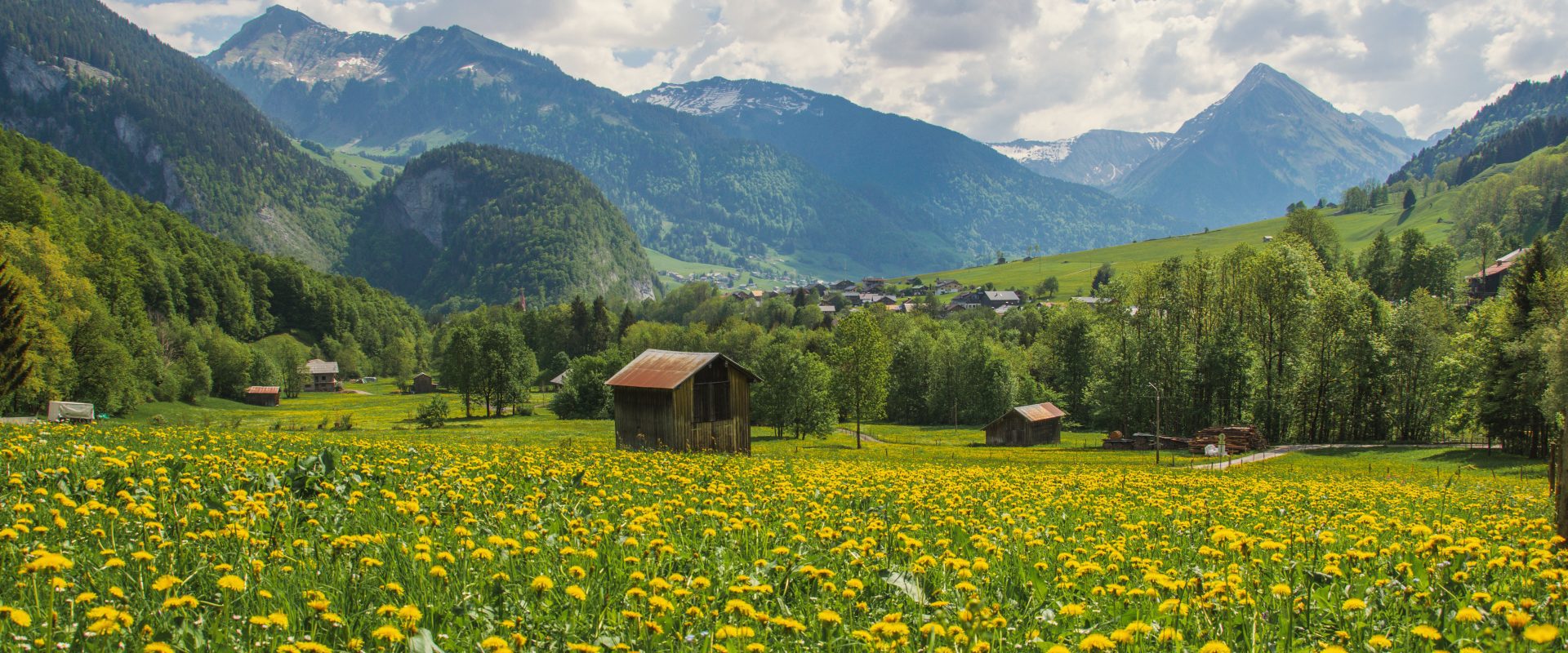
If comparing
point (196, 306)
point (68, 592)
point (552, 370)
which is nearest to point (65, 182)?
point (196, 306)

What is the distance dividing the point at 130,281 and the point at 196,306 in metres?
48.5

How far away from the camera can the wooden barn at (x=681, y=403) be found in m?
37.7

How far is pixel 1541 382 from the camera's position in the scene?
4903cm

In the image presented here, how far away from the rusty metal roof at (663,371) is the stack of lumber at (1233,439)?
40.0m

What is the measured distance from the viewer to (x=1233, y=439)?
6112 centimetres

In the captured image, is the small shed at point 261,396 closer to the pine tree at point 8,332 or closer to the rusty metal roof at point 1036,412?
the pine tree at point 8,332

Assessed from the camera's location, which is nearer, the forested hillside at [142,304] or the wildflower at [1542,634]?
the wildflower at [1542,634]

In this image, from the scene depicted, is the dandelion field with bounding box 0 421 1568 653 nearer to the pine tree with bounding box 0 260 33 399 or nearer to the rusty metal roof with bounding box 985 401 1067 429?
Result: the pine tree with bounding box 0 260 33 399

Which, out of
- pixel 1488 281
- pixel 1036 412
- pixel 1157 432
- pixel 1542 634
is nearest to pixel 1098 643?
pixel 1542 634

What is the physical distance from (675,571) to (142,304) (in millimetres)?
Answer: 129301

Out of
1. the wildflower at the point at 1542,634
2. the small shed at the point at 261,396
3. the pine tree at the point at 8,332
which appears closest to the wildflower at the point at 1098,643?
the wildflower at the point at 1542,634

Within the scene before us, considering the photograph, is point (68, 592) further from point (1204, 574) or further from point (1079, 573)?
point (1204, 574)

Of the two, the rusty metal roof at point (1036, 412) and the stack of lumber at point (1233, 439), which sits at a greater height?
the rusty metal roof at point (1036, 412)

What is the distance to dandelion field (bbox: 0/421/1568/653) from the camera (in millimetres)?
4492
